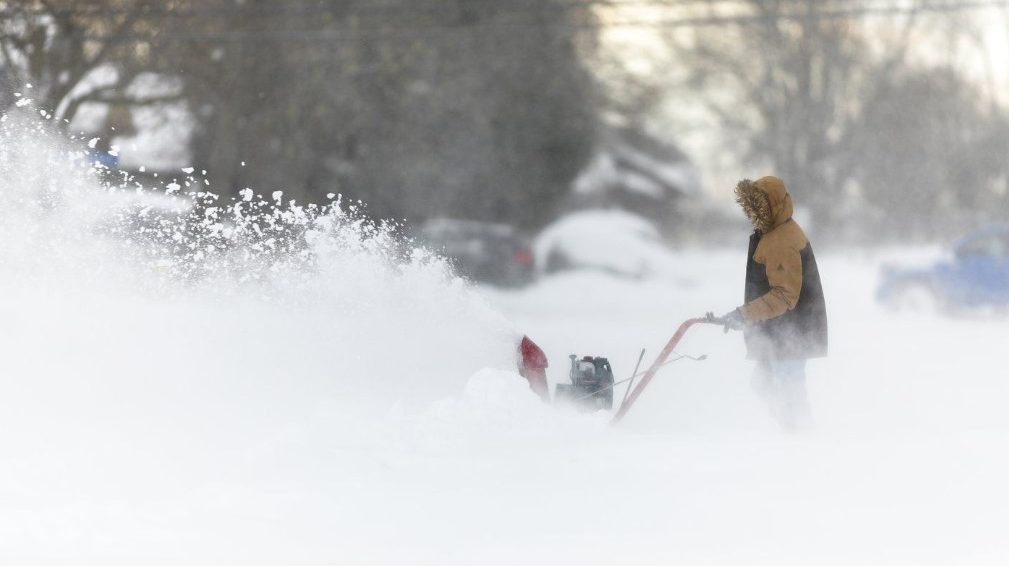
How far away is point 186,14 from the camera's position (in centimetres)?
1941

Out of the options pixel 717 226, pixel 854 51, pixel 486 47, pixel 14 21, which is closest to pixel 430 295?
pixel 14 21

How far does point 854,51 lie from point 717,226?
17408 millimetres

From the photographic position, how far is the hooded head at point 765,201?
22.3 feet

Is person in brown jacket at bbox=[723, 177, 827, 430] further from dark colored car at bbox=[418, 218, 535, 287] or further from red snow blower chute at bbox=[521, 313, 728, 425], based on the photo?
dark colored car at bbox=[418, 218, 535, 287]

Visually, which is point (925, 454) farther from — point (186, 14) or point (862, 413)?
point (186, 14)

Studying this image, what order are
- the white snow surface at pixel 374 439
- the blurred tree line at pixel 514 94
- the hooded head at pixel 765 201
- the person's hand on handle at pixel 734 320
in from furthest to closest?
1. the blurred tree line at pixel 514 94
2. the hooded head at pixel 765 201
3. the person's hand on handle at pixel 734 320
4. the white snow surface at pixel 374 439

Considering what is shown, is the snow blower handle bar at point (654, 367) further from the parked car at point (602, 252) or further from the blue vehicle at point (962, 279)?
the parked car at point (602, 252)

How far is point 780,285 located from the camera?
672 centimetres

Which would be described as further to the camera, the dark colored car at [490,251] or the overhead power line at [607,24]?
the dark colored car at [490,251]

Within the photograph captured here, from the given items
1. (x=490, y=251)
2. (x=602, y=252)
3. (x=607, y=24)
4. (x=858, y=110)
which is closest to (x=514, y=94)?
(x=602, y=252)

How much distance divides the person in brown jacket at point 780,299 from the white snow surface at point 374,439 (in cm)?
39

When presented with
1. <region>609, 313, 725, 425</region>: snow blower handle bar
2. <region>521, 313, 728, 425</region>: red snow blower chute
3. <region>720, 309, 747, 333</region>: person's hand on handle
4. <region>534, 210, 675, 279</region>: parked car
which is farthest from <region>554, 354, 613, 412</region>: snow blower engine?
<region>534, 210, 675, 279</region>: parked car

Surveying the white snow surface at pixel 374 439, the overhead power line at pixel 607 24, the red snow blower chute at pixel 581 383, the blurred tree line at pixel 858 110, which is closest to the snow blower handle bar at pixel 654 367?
the red snow blower chute at pixel 581 383

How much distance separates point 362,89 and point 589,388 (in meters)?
20.8
